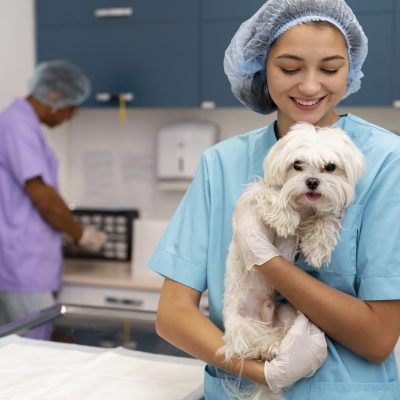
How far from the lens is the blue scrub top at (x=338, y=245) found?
1.04 metres

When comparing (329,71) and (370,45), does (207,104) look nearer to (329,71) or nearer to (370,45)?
(370,45)

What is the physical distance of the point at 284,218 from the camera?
99 centimetres

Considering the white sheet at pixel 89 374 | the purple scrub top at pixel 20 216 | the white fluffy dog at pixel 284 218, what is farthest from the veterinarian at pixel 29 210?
the white fluffy dog at pixel 284 218

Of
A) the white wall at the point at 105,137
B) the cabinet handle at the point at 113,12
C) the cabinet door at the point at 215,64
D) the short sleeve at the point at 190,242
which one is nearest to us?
the short sleeve at the point at 190,242

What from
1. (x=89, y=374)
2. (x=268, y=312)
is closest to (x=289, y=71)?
(x=268, y=312)

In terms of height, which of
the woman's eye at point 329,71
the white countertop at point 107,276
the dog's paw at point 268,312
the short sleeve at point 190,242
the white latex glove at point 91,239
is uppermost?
the woman's eye at point 329,71

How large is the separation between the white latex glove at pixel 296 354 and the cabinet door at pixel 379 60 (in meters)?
1.97

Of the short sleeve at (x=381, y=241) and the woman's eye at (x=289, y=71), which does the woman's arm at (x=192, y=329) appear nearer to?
the short sleeve at (x=381, y=241)

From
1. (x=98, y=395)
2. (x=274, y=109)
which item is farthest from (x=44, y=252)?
(x=274, y=109)

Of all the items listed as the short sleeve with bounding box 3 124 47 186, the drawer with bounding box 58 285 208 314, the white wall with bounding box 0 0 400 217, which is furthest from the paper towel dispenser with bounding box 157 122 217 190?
the short sleeve with bounding box 3 124 47 186

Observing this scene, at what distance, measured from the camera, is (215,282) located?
119 centimetres

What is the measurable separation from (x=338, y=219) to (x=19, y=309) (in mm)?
2078

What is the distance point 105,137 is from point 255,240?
265 cm

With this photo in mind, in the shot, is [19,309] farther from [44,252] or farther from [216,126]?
[216,126]
